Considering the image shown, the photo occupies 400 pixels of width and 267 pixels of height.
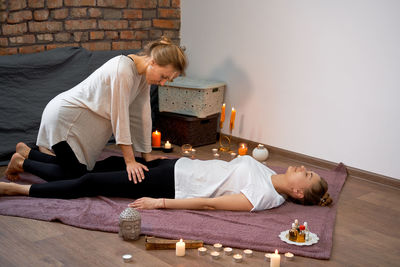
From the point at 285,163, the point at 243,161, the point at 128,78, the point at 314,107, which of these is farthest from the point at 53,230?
the point at 314,107

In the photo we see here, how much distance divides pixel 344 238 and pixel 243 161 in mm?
606

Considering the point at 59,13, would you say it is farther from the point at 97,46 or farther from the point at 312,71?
the point at 312,71

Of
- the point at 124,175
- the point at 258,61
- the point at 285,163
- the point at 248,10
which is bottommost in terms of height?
the point at 285,163

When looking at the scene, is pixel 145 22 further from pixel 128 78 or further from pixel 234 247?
pixel 234 247

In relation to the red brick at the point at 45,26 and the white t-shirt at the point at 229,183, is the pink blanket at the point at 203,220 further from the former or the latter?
the red brick at the point at 45,26

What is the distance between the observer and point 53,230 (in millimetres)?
2088

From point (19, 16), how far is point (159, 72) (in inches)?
59.6

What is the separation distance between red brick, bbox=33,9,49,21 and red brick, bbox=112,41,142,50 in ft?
1.95

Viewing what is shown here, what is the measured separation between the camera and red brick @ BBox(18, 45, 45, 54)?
329cm

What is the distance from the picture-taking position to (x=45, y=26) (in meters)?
3.37

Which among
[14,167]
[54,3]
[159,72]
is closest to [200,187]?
[159,72]

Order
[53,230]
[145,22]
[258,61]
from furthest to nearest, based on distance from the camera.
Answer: [145,22]
[258,61]
[53,230]

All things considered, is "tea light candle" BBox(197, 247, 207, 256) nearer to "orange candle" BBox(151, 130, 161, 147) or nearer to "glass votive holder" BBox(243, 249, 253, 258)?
"glass votive holder" BBox(243, 249, 253, 258)

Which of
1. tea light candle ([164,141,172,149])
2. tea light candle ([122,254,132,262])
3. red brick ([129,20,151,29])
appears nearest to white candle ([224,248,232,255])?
tea light candle ([122,254,132,262])
